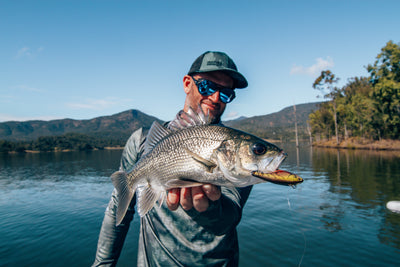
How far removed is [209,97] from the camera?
2986 millimetres

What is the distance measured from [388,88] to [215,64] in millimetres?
57534

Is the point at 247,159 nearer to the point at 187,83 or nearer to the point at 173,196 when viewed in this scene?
the point at 173,196

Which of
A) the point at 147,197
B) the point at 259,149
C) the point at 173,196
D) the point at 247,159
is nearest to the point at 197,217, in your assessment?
the point at 173,196

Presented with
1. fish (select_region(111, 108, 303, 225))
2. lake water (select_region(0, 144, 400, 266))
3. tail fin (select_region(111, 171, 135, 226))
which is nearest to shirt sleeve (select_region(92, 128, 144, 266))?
tail fin (select_region(111, 171, 135, 226))

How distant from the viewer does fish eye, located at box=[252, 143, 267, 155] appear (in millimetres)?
2197

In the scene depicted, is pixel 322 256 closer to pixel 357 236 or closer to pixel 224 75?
pixel 357 236

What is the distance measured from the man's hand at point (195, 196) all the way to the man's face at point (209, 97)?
3.45 feet

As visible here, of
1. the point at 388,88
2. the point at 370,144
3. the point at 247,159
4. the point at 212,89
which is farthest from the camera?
the point at 370,144

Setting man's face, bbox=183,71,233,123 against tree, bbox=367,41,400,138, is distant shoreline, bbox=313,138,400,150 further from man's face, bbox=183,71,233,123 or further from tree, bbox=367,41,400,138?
man's face, bbox=183,71,233,123

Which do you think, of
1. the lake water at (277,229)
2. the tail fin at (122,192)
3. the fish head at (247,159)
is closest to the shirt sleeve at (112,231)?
the tail fin at (122,192)

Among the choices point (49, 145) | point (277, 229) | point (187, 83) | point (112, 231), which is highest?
point (187, 83)

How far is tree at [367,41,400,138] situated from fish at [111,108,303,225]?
56.3m

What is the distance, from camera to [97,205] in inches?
660

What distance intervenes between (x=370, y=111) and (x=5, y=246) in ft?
211
